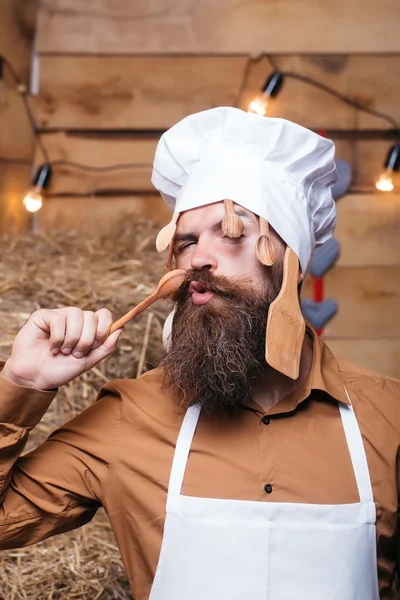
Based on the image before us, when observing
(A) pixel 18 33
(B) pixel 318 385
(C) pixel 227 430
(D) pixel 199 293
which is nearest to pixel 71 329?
(D) pixel 199 293

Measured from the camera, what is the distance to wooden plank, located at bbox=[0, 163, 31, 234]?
314 cm

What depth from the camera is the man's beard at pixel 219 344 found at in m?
1.56

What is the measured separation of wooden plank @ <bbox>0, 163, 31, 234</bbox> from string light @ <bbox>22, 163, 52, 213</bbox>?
0.05 metres

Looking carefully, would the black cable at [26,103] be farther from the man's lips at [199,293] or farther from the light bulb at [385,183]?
the man's lips at [199,293]

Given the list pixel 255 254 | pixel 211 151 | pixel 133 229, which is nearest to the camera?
pixel 255 254

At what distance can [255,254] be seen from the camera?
162cm

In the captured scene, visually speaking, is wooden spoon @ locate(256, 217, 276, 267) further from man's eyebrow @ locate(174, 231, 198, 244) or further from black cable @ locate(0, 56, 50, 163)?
black cable @ locate(0, 56, 50, 163)

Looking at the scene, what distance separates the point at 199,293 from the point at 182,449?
1.01 ft

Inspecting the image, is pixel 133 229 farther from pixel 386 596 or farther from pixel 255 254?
pixel 386 596

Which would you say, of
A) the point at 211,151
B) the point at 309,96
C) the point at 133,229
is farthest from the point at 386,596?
the point at 309,96

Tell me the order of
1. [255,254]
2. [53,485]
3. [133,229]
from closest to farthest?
[53,485], [255,254], [133,229]

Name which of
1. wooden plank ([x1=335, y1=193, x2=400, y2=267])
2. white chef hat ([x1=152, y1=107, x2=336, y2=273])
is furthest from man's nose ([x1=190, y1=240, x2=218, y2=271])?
wooden plank ([x1=335, y1=193, x2=400, y2=267])

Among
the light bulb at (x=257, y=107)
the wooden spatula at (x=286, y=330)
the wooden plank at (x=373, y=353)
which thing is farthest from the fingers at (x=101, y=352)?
the wooden plank at (x=373, y=353)

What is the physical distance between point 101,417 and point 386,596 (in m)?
0.67
